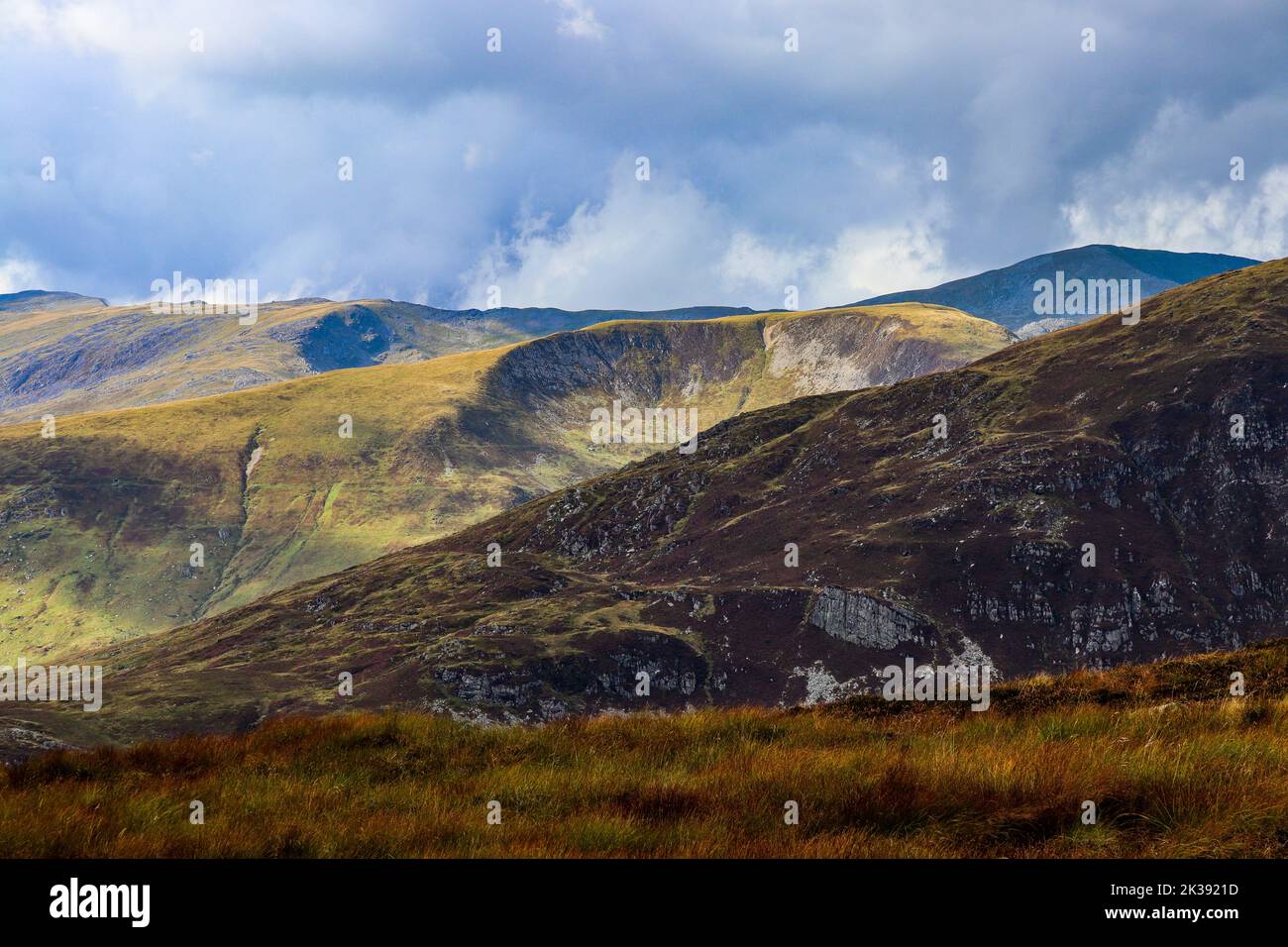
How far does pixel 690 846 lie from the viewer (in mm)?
8305

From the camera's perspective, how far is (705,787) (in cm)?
1020

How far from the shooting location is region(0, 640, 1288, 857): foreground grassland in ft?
28.0

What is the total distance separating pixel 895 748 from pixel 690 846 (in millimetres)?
4306

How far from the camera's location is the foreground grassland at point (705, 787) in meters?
8.54
